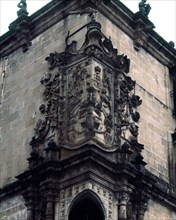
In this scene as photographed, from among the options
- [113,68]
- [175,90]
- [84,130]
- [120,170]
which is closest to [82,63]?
[113,68]

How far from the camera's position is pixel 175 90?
66.9ft

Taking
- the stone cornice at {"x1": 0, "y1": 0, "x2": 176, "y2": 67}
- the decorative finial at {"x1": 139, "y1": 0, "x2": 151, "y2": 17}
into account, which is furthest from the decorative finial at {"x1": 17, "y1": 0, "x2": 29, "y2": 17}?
the decorative finial at {"x1": 139, "y1": 0, "x2": 151, "y2": 17}

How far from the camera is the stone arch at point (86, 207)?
14.9m

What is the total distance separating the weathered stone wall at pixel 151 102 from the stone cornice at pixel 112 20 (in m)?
0.25

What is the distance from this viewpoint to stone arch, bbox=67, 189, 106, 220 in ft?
49.0

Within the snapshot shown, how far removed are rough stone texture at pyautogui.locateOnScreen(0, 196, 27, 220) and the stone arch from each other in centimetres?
134

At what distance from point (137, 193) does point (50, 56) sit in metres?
4.61

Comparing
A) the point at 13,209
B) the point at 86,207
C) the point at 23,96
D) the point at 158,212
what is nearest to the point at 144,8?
the point at 23,96

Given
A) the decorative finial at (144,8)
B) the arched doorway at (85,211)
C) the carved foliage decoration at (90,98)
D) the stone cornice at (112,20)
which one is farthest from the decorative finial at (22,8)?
the arched doorway at (85,211)

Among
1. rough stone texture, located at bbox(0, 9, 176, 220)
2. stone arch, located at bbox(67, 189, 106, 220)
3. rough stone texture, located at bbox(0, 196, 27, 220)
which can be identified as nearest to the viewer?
stone arch, located at bbox(67, 189, 106, 220)

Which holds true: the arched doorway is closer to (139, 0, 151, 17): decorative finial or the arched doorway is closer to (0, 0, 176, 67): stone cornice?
(0, 0, 176, 67): stone cornice

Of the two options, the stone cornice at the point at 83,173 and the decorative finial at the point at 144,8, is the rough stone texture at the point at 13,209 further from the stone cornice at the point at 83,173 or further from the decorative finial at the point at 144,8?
the decorative finial at the point at 144,8

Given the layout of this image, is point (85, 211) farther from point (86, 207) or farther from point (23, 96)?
point (23, 96)

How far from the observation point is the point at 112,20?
18516 millimetres
